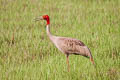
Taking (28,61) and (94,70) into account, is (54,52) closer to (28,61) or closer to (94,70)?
(28,61)

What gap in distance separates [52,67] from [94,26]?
4.22 meters

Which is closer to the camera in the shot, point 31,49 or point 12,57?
point 12,57

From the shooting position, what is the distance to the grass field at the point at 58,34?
235 inches

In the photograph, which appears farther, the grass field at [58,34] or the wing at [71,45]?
the wing at [71,45]

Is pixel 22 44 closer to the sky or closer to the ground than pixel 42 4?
closer to the ground

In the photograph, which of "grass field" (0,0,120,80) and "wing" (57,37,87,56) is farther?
"wing" (57,37,87,56)

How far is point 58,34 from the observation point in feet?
30.0

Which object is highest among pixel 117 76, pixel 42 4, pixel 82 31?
pixel 42 4

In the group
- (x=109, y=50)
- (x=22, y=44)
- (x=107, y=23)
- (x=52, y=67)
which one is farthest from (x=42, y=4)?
(x=52, y=67)

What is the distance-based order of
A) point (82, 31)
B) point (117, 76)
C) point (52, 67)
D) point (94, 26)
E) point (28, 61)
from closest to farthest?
point (117, 76), point (52, 67), point (28, 61), point (82, 31), point (94, 26)

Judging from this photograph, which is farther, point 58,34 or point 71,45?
point 58,34

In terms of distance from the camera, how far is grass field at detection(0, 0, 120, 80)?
5.98 meters

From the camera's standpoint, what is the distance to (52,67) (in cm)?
626

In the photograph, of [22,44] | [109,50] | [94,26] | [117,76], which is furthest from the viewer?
[94,26]
